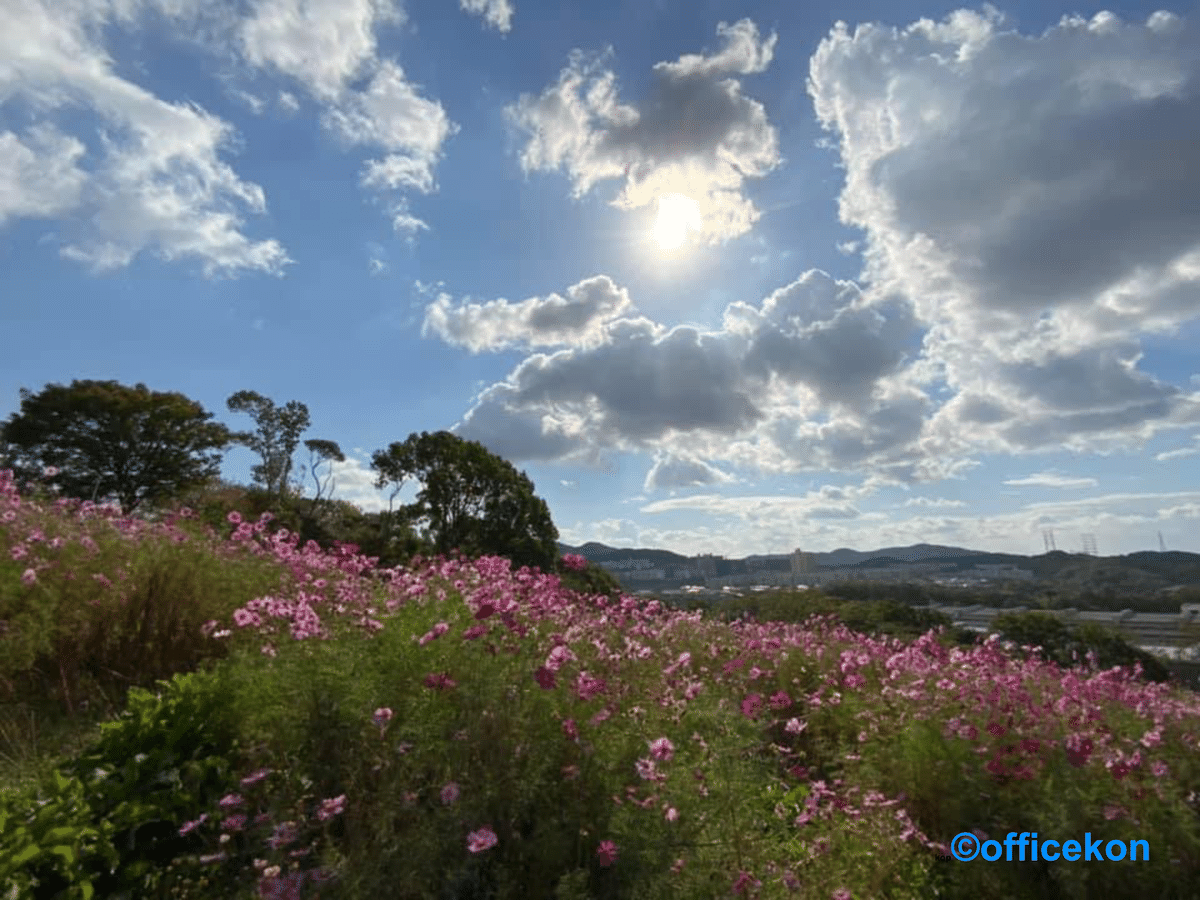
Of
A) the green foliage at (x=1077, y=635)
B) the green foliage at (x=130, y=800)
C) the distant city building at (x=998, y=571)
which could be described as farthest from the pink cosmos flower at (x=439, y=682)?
the distant city building at (x=998, y=571)

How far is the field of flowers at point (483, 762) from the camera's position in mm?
2453

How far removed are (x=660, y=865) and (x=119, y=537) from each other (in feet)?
15.9

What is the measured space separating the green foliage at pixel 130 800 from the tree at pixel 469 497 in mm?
21103

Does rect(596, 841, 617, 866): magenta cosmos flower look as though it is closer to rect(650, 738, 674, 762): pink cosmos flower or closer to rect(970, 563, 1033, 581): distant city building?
rect(650, 738, 674, 762): pink cosmos flower

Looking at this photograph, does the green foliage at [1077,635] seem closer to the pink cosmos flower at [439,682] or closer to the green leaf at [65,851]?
the pink cosmos flower at [439,682]

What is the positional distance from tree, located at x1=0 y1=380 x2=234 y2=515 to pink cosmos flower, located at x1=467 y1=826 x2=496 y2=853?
25.6 meters

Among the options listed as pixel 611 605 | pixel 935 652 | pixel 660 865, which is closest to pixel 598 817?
pixel 660 865

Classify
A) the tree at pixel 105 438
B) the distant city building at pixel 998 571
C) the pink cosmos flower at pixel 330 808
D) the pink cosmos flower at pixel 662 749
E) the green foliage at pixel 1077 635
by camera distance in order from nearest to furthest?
the pink cosmos flower at pixel 330 808 < the pink cosmos flower at pixel 662 749 < the green foliage at pixel 1077 635 < the tree at pixel 105 438 < the distant city building at pixel 998 571

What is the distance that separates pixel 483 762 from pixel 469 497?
73.9ft

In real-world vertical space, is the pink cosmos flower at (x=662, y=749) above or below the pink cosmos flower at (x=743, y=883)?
above

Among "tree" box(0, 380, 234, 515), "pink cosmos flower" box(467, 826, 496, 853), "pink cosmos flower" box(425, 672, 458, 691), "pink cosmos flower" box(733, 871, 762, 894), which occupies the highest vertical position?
"tree" box(0, 380, 234, 515)

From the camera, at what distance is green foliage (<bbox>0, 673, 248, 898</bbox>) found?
2.22 metres

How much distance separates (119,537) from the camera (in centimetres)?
530

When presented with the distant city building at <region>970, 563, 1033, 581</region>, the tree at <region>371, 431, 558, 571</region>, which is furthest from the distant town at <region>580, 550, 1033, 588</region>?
the tree at <region>371, 431, 558, 571</region>
